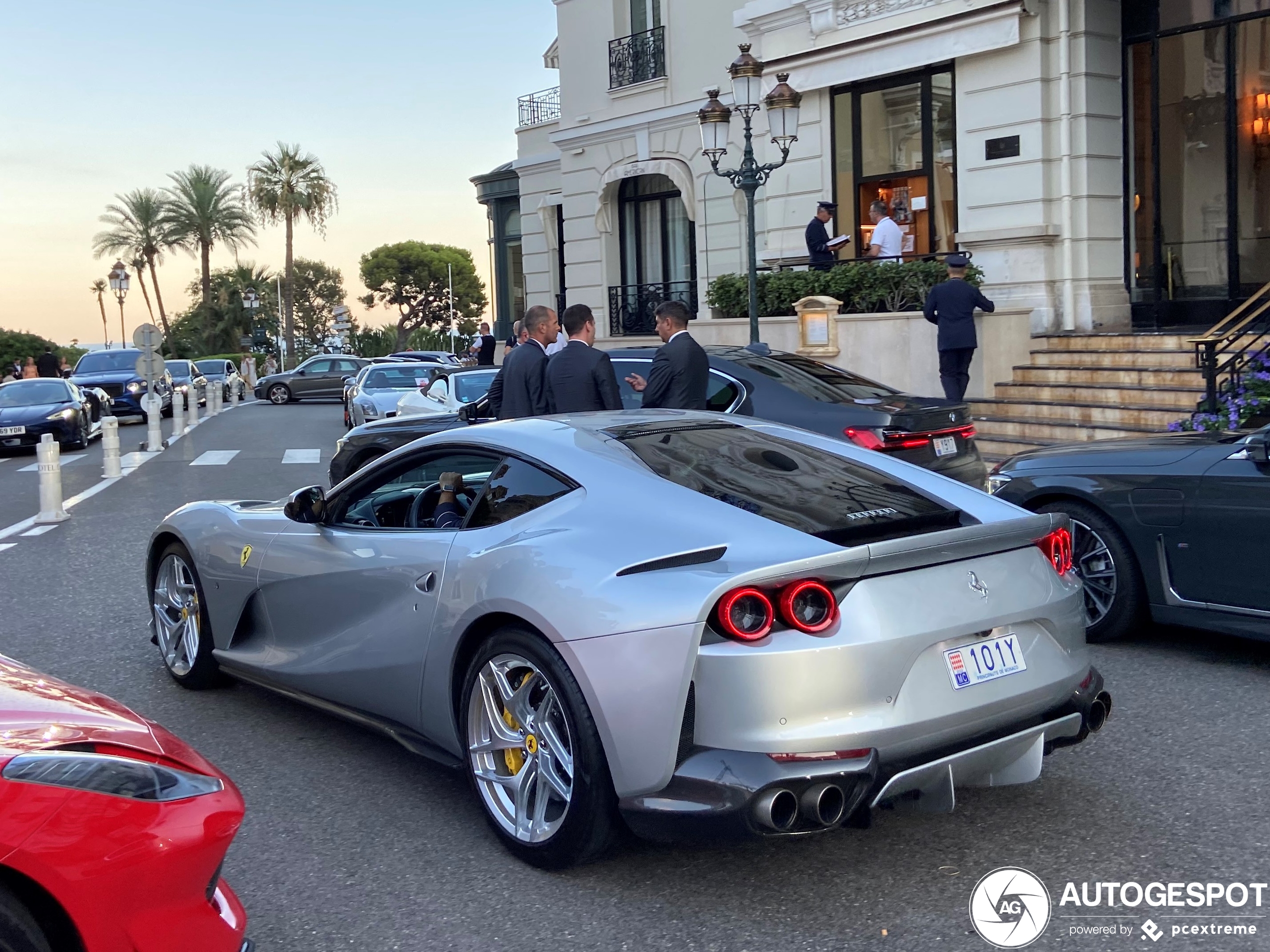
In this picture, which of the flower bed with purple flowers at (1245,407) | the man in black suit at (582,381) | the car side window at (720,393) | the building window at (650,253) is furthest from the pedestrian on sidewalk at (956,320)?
the building window at (650,253)

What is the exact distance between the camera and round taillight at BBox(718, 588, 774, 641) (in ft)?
A: 11.2

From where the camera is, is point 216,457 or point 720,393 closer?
point 720,393

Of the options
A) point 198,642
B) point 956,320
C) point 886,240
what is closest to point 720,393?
point 198,642

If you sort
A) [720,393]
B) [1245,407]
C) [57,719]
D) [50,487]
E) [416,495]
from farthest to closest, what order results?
1. [50,487]
2. [1245,407]
3. [720,393]
4. [416,495]
5. [57,719]

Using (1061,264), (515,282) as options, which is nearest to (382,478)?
(1061,264)

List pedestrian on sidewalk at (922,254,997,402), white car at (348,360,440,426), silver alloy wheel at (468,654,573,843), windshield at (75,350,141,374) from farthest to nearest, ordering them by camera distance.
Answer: windshield at (75,350,141,374) → white car at (348,360,440,426) → pedestrian on sidewalk at (922,254,997,402) → silver alloy wheel at (468,654,573,843)

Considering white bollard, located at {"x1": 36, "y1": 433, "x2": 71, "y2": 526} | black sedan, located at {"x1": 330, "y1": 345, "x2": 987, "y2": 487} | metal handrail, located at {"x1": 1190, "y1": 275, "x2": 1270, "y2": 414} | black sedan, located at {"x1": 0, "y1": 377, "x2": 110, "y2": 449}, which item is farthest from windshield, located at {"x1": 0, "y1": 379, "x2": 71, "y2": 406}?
metal handrail, located at {"x1": 1190, "y1": 275, "x2": 1270, "y2": 414}

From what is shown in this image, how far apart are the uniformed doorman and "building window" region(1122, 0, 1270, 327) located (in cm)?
403

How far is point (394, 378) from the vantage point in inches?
919

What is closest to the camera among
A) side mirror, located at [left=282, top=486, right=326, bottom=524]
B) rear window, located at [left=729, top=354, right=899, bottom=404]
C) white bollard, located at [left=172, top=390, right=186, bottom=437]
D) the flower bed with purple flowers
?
side mirror, located at [left=282, top=486, right=326, bottom=524]

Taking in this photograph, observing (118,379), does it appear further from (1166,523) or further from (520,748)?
(520,748)

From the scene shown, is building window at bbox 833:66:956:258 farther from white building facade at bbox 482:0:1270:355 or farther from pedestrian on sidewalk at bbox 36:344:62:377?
pedestrian on sidewalk at bbox 36:344:62:377

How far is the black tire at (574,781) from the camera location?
11.9ft

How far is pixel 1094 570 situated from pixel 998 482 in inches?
31.1
